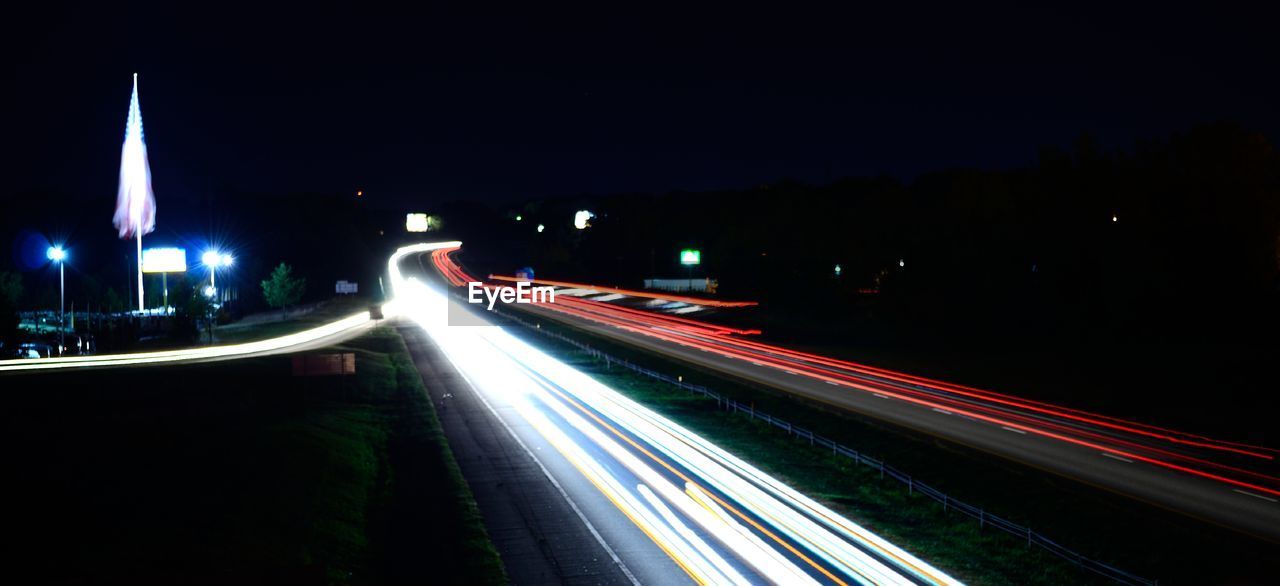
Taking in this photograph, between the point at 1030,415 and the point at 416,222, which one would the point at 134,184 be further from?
the point at 416,222

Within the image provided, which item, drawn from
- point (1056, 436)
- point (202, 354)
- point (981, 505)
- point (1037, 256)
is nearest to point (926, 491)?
point (981, 505)

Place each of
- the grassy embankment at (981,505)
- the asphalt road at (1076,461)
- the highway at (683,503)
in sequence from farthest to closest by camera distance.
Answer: the asphalt road at (1076,461) < the grassy embankment at (981,505) < the highway at (683,503)

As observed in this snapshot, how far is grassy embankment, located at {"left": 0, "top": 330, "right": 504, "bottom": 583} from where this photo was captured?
16703mm

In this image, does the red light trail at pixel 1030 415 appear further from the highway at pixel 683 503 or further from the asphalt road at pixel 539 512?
the asphalt road at pixel 539 512

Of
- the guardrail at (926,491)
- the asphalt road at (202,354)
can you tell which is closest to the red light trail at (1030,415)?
the guardrail at (926,491)

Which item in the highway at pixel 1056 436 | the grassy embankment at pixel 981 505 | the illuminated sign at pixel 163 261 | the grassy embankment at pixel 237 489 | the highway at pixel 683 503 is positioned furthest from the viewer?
the illuminated sign at pixel 163 261

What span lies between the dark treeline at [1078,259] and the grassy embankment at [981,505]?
3415cm

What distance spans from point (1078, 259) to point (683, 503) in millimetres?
52008

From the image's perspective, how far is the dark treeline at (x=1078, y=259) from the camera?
55.0m

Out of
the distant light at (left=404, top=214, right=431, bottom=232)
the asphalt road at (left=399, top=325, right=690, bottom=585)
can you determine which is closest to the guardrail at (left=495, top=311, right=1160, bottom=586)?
the asphalt road at (left=399, top=325, right=690, bottom=585)

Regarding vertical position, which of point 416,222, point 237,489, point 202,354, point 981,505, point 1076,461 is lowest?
point 981,505

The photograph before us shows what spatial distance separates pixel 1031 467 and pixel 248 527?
61.0 feet

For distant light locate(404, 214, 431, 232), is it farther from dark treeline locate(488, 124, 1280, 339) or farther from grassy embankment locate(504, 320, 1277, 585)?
grassy embankment locate(504, 320, 1277, 585)

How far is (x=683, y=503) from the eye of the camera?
65.2 feet
